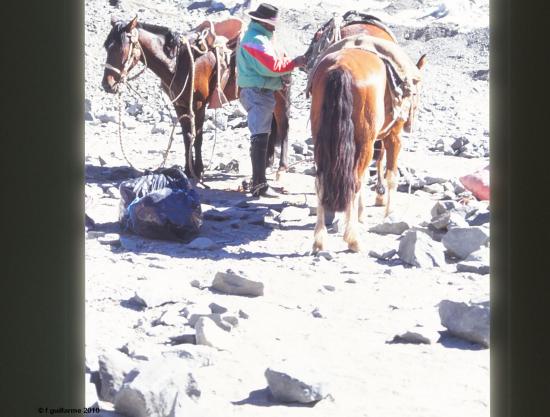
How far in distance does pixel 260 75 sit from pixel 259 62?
23 cm

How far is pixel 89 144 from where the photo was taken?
1200 cm

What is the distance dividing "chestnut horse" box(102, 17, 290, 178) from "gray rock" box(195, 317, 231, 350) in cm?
441

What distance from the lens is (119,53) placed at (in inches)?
333

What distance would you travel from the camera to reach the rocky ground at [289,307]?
11.8ft

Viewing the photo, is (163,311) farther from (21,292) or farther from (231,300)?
(21,292)

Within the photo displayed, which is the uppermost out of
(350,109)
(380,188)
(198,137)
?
(350,109)

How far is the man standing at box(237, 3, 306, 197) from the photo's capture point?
7.52m

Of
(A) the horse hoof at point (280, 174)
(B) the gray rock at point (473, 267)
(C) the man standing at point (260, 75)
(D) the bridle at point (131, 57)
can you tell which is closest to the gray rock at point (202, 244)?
(C) the man standing at point (260, 75)

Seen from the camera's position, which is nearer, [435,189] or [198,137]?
[435,189]

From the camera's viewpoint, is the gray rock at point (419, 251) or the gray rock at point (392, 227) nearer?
the gray rock at point (419, 251)

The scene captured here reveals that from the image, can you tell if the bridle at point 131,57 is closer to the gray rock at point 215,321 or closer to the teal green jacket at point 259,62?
the teal green jacket at point 259,62

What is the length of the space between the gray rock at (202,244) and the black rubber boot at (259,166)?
5.58 ft

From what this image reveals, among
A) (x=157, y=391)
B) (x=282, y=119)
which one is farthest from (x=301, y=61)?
(x=157, y=391)

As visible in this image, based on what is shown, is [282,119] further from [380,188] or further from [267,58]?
[267,58]
